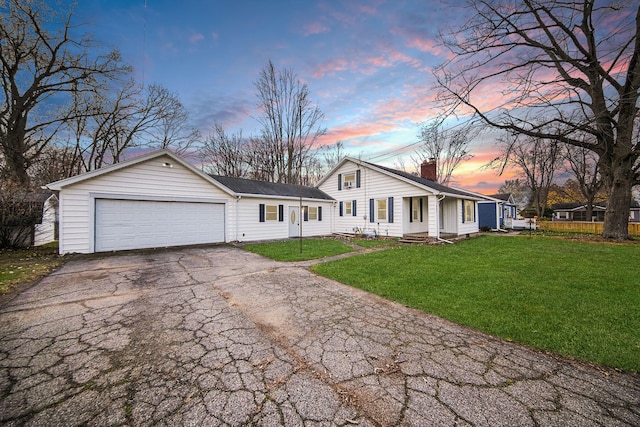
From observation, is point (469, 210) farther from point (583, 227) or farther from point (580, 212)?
point (580, 212)

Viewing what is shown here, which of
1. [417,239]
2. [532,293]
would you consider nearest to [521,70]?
[532,293]

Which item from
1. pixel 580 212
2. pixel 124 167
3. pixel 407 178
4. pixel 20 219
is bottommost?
pixel 20 219

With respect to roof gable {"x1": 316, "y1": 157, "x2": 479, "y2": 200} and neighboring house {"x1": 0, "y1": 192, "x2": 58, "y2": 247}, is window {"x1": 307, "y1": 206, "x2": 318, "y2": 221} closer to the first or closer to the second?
roof gable {"x1": 316, "y1": 157, "x2": 479, "y2": 200}

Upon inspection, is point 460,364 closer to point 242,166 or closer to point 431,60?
point 431,60

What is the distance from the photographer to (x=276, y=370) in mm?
2373

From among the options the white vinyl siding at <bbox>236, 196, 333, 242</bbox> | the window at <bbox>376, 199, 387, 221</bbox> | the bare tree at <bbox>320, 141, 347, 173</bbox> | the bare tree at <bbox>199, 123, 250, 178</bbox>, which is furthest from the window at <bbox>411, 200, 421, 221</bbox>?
the bare tree at <bbox>199, 123, 250, 178</bbox>

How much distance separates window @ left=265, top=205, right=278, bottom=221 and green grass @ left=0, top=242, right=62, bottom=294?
8373 millimetres

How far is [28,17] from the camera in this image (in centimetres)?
1162

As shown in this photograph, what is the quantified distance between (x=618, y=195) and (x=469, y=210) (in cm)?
637

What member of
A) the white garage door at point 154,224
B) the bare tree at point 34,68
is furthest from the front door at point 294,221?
the bare tree at point 34,68

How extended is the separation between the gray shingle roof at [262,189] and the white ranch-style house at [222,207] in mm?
69

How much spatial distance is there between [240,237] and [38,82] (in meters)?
13.3

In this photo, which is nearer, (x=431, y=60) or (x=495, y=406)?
(x=495, y=406)

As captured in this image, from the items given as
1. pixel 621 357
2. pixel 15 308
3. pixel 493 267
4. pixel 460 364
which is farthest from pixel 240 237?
pixel 621 357
